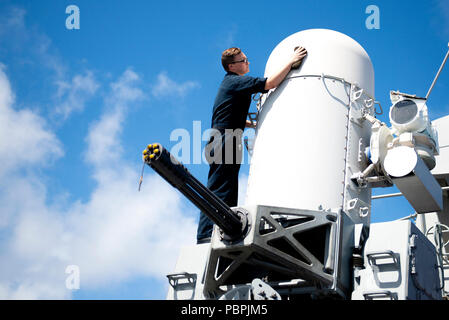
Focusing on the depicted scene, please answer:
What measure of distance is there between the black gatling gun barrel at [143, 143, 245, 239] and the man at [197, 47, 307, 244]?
2.97ft

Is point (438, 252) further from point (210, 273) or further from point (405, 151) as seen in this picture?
point (210, 273)

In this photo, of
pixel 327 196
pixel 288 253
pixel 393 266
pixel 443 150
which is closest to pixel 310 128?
pixel 327 196

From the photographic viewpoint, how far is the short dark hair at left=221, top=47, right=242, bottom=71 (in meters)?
6.58

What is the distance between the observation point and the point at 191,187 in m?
4.85

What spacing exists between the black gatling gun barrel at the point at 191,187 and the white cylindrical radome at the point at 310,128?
2.47 feet

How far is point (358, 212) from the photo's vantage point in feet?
18.9

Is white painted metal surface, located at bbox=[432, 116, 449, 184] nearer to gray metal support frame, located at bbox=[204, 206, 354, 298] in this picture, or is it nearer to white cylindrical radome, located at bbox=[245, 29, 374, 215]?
white cylindrical radome, located at bbox=[245, 29, 374, 215]

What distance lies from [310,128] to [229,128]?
80cm

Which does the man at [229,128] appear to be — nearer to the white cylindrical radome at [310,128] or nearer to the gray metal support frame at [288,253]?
the white cylindrical radome at [310,128]

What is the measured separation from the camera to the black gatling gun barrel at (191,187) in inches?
180

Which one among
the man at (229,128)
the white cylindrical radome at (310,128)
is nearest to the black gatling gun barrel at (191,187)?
the white cylindrical radome at (310,128)
